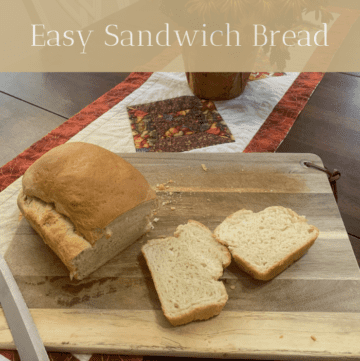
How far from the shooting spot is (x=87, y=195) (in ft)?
5.10

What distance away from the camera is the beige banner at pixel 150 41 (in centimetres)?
234

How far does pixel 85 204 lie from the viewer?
1544 mm

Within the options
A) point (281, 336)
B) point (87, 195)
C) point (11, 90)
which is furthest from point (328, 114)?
point (11, 90)

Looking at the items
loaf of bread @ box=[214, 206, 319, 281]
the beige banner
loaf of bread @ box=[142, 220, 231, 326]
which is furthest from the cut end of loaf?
the beige banner

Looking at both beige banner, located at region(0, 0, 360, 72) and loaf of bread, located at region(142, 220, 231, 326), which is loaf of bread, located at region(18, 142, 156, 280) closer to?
loaf of bread, located at region(142, 220, 231, 326)

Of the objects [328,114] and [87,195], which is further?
[328,114]

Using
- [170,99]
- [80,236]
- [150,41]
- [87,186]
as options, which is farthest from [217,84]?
[80,236]

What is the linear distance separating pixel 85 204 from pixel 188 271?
58cm

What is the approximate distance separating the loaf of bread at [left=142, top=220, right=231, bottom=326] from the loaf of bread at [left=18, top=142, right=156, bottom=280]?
0.20 meters

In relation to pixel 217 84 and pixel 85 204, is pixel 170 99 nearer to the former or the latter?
pixel 217 84

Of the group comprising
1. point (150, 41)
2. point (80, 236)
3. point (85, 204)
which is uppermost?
point (150, 41)

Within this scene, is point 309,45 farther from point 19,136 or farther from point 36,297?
point 36,297

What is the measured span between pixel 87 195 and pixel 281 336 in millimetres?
1053

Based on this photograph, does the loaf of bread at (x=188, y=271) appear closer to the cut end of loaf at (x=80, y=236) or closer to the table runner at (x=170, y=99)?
the cut end of loaf at (x=80, y=236)
